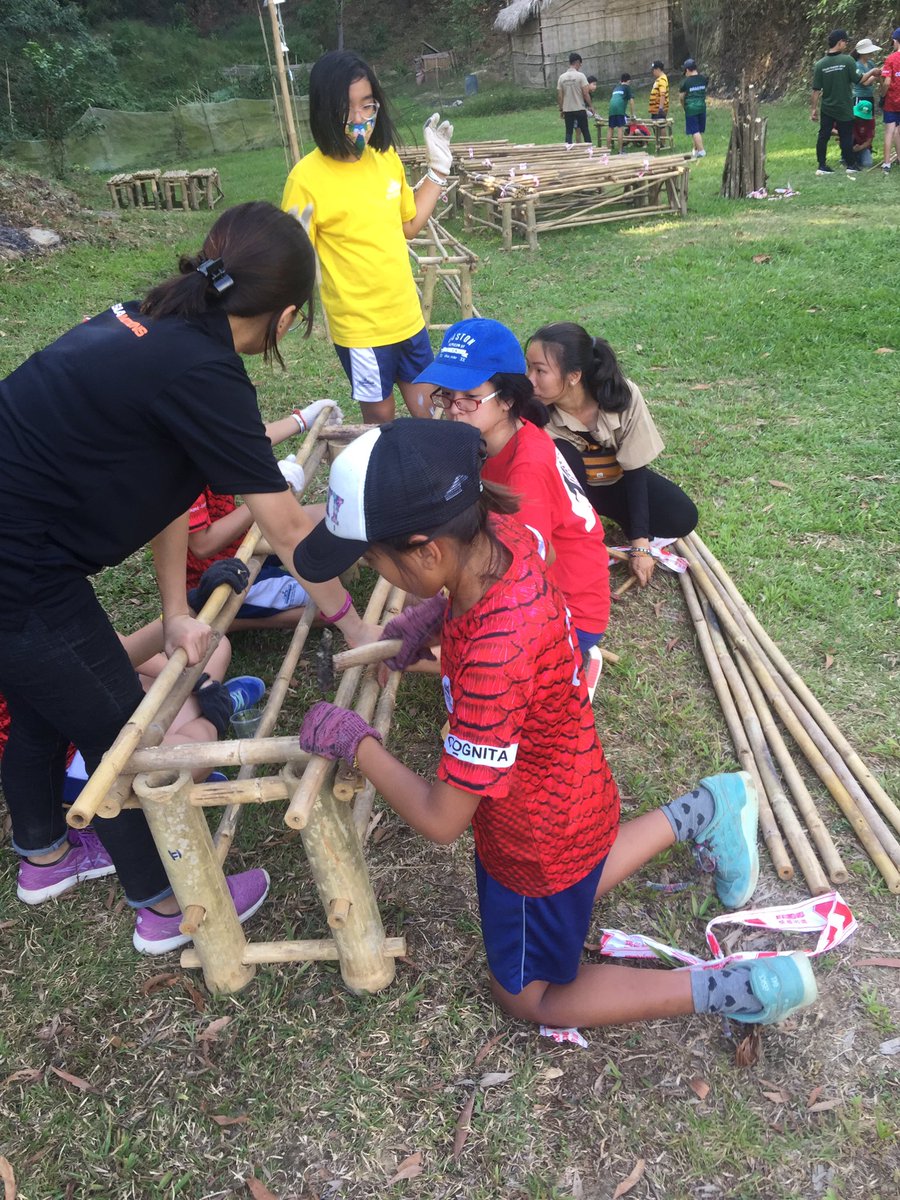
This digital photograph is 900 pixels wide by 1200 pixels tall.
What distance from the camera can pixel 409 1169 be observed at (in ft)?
6.75

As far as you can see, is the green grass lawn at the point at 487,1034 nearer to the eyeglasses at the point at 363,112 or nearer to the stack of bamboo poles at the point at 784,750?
the stack of bamboo poles at the point at 784,750

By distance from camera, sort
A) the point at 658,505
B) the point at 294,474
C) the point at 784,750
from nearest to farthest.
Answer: the point at 784,750 < the point at 294,474 < the point at 658,505

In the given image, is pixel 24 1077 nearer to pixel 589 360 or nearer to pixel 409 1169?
pixel 409 1169

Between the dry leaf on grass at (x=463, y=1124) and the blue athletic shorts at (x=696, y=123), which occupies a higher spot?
the blue athletic shorts at (x=696, y=123)

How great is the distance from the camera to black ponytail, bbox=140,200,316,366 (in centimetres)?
203

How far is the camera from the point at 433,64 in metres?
33.4

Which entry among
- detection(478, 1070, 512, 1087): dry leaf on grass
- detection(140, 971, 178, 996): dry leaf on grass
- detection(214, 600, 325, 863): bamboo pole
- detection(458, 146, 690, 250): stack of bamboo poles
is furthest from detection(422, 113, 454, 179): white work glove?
detection(458, 146, 690, 250): stack of bamboo poles

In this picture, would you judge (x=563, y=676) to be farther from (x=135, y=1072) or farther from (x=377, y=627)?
(x=135, y=1072)

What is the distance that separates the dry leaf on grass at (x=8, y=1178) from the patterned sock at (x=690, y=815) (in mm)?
1957

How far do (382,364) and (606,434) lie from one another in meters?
1.38

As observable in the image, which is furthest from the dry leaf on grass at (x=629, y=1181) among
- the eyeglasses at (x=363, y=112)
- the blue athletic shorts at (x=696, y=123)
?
the blue athletic shorts at (x=696, y=123)

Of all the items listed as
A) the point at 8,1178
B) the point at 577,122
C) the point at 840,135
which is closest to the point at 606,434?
the point at 8,1178

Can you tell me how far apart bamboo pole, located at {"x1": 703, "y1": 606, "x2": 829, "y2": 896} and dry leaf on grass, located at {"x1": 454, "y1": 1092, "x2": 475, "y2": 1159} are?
1.20 m

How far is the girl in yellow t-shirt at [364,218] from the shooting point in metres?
3.97
